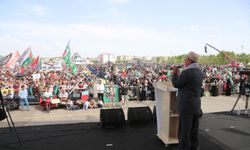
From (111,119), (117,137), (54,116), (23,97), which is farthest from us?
(23,97)

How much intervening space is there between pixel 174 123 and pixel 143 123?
5.15ft

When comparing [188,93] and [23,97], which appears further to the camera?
[23,97]

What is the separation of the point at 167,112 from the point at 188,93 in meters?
0.84

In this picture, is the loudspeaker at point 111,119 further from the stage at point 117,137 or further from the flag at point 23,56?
the flag at point 23,56

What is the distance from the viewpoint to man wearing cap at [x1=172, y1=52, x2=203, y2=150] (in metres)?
3.37

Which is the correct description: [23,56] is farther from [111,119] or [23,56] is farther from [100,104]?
[111,119]

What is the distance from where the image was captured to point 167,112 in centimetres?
412

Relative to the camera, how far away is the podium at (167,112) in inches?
160

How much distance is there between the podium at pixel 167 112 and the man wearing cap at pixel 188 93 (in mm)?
545

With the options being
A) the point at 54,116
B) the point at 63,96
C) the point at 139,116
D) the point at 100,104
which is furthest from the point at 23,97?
the point at 139,116

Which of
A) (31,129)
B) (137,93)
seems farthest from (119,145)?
(137,93)

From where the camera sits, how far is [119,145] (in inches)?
167

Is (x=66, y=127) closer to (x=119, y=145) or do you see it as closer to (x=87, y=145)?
(x=87, y=145)

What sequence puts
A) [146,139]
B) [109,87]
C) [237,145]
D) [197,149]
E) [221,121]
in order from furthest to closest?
[109,87], [221,121], [146,139], [237,145], [197,149]
